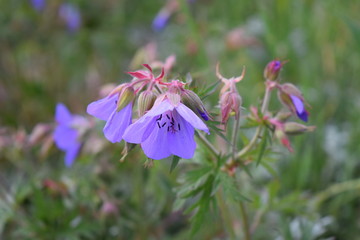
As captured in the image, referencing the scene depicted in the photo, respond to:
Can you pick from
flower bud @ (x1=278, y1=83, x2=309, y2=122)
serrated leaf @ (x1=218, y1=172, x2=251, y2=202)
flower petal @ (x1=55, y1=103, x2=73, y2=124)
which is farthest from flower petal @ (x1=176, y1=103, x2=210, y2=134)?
flower petal @ (x1=55, y1=103, x2=73, y2=124)

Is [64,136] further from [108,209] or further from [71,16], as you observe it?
[71,16]

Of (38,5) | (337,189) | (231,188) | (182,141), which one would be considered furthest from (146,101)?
(38,5)

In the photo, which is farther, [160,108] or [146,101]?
[146,101]

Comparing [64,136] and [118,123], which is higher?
[64,136]

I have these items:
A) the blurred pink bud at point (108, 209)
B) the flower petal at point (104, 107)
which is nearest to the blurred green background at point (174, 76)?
the blurred pink bud at point (108, 209)

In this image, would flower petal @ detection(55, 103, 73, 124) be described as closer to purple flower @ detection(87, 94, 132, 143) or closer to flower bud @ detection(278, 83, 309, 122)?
purple flower @ detection(87, 94, 132, 143)

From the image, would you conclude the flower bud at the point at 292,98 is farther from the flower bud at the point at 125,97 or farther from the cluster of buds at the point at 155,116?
the flower bud at the point at 125,97
